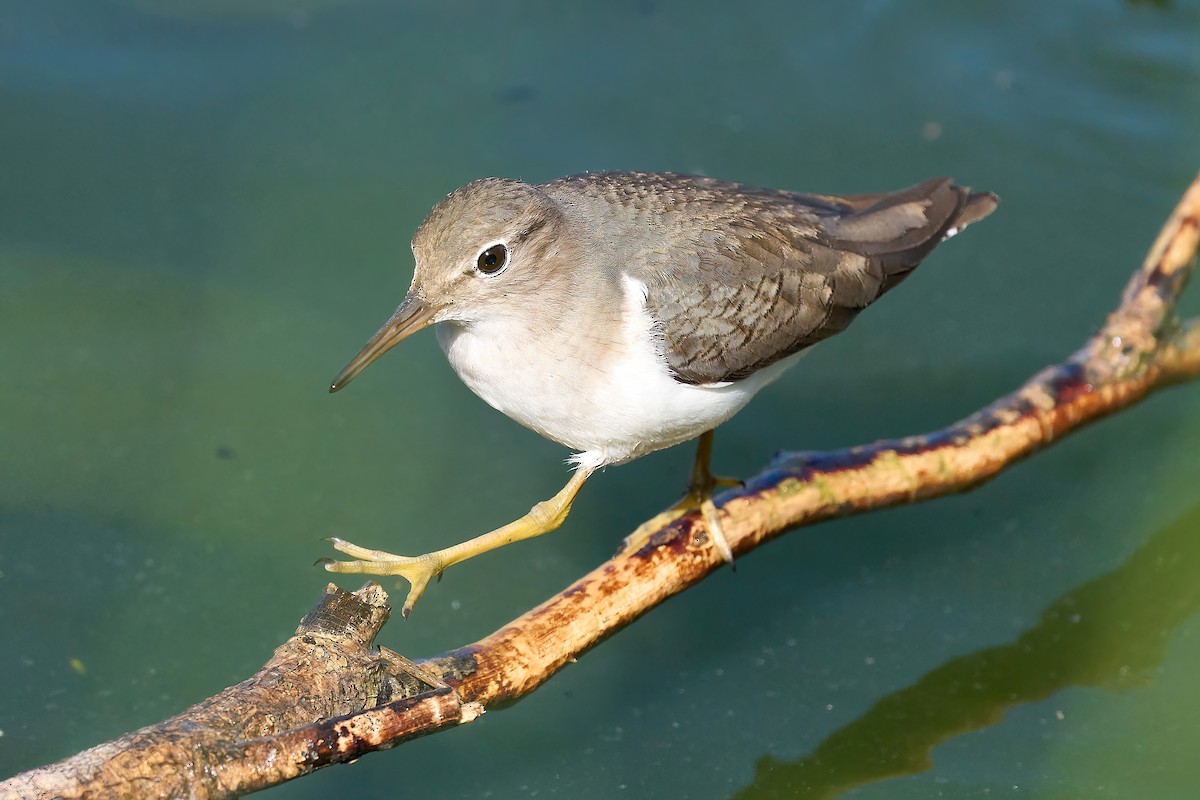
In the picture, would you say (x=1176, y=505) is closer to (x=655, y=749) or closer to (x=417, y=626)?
(x=655, y=749)

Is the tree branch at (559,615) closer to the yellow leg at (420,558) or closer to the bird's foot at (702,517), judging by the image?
the bird's foot at (702,517)

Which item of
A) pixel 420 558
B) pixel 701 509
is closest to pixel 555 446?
pixel 701 509

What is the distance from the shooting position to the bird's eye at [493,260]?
473 centimetres

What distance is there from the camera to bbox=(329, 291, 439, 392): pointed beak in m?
4.73

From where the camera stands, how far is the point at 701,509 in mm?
5406

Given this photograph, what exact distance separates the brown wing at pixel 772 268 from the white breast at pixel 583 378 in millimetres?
116

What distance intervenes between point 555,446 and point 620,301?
196cm

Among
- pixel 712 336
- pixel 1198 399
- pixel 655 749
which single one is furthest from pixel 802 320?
pixel 1198 399

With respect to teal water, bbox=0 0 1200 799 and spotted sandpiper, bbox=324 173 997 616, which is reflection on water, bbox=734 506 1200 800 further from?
spotted sandpiper, bbox=324 173 997 616

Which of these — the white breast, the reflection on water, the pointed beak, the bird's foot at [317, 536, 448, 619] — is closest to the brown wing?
the white breast

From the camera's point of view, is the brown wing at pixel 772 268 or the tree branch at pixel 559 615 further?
the brown wing at pixel 772 268

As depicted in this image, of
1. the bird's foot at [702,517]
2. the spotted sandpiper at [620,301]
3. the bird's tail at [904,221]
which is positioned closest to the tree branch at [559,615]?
the bird's foot at [702,517]

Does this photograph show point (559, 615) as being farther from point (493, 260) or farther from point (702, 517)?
point (493, 260)

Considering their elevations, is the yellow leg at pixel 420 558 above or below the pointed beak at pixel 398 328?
Result: below
